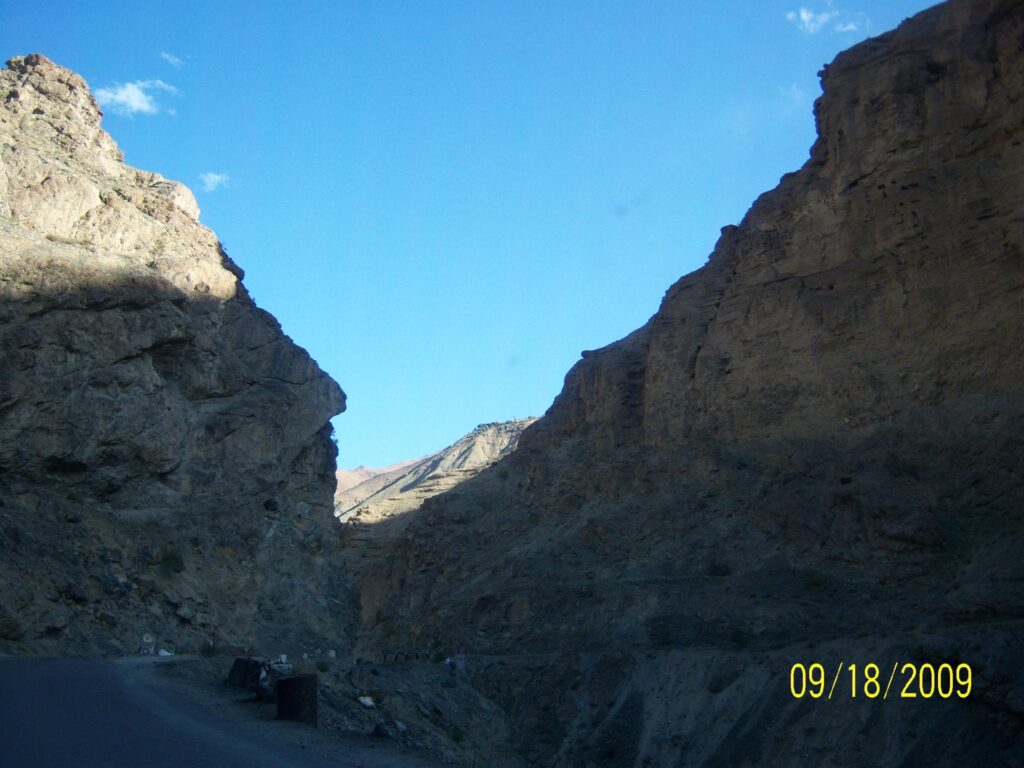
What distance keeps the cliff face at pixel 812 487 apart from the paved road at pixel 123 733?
50.4 ft

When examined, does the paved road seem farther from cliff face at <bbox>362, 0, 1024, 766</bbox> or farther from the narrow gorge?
cliff face at <bbox>362, 0, 1024, 766</bbox>

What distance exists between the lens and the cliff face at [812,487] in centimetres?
2752

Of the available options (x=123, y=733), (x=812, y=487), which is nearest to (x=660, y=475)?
(x=812, y=487)

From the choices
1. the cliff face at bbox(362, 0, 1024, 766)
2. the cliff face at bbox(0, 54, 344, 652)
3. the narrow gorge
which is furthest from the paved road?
the cliff face at bbox(362, 0, 1024, 766)

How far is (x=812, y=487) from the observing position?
120 feet

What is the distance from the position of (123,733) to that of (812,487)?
28280 millimetres

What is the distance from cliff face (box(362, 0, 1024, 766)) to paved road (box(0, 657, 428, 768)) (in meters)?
15.4

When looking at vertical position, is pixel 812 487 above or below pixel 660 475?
below

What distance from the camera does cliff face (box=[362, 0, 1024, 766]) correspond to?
27.5 metres

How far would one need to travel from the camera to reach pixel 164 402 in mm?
36906

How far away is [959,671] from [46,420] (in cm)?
2836
